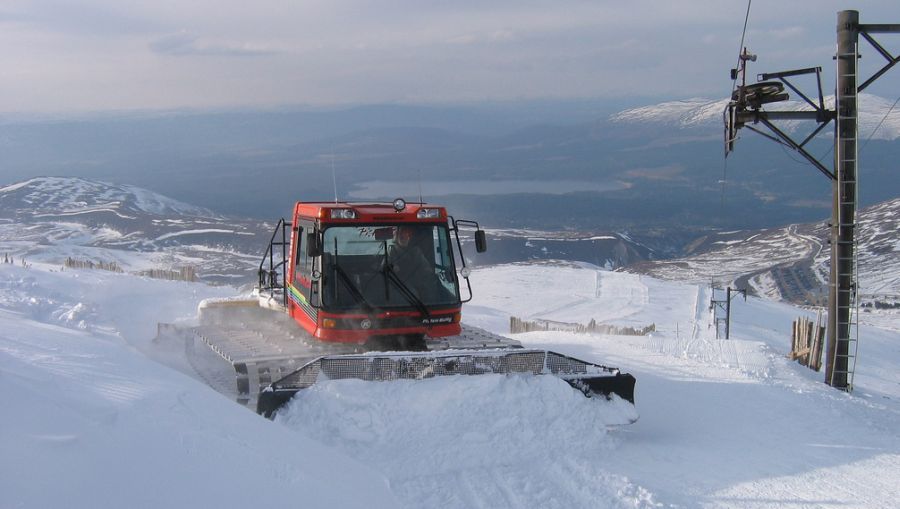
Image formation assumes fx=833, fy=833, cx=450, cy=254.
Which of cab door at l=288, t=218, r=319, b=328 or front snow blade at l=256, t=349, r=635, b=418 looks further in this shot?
cab door at l=288, t=218, r=319, b=328

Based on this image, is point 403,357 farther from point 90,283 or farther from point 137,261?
point 137,261

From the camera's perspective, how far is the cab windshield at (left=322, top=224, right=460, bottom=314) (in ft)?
31.4

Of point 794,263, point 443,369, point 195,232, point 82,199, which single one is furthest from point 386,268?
point 82,199

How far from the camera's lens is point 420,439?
7301 millimetres

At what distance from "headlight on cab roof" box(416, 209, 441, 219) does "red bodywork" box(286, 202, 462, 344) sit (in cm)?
1

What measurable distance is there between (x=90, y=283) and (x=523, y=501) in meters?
12.3

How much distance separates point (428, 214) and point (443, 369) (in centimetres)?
253

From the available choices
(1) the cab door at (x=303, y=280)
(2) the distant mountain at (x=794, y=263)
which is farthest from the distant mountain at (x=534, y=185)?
(1) the cab door at (x=303, y=280)

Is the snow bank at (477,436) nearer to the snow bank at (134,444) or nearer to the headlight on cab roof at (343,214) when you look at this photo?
the snow bank at (134,444)

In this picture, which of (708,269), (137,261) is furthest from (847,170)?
(708,269)

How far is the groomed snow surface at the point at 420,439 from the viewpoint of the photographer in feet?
15.7

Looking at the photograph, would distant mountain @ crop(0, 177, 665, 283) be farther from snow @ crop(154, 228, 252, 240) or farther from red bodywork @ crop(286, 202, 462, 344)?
red bodywork @ crop(286, 202, 462, 344)

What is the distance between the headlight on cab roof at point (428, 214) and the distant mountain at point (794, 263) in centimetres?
3075

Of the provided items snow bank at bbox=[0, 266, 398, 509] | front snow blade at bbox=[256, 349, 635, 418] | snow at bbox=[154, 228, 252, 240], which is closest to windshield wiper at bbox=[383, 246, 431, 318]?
front snow blade at bbox=[256, 349, 635, 418]
